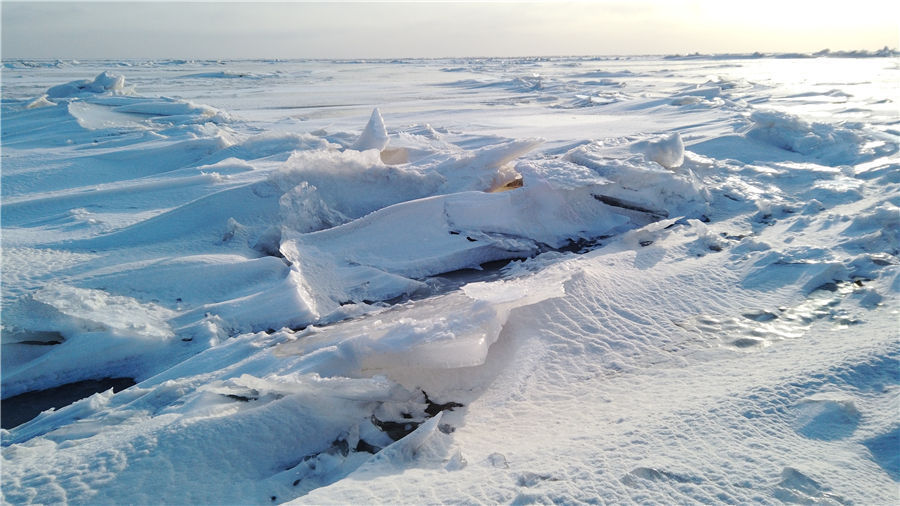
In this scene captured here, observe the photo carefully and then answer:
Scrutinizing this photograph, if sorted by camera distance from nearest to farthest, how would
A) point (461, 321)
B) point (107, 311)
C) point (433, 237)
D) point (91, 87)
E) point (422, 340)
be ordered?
point (422, 340), point (461, 321), point (107, 311), point (433, 237), point (91, 87)

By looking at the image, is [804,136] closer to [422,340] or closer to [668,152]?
[668,152]

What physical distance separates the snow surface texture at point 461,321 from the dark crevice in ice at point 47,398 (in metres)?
0.05

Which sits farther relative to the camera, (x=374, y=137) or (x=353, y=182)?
(x=374, y=137)

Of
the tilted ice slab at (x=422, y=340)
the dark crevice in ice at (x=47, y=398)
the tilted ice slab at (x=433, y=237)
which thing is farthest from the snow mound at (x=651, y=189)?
the dark crevice in ice at (x=47, y=398)

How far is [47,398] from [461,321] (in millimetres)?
1950

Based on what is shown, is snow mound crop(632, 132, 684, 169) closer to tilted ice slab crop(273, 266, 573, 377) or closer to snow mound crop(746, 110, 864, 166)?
snow mound crop(746, 110, 864, 166)

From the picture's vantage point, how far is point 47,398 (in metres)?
2.26

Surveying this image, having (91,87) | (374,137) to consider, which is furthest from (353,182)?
(91,87)

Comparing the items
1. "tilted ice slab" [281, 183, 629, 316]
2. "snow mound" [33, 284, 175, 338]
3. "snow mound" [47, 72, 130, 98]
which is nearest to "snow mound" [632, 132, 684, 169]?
"tilted ice slab" [281, 183, 629, 316]

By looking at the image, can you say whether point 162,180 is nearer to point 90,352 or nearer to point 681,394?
point 90,352

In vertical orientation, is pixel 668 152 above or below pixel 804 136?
below

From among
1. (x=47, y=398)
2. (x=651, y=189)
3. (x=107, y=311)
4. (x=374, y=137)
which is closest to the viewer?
(x=47, y=398)

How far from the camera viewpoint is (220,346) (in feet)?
7.96

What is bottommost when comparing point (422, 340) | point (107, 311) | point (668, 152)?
point (107, 311)
